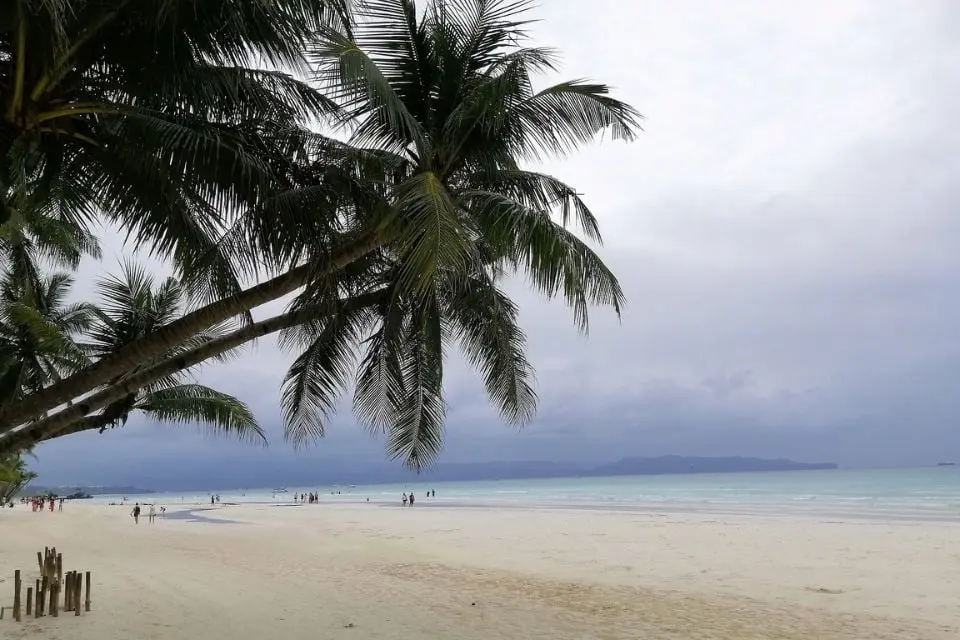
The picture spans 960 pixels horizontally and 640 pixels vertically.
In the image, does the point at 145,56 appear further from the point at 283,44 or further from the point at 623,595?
the point at 623,595

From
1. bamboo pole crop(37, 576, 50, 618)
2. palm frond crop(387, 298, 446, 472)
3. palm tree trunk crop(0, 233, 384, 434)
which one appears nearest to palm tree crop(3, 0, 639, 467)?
palm tree trunk crop(0, 233, 384, 434)

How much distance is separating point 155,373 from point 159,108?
228 centimetres

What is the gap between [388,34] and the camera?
605cm

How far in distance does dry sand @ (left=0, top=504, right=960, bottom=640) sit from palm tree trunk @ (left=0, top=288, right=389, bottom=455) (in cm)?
231

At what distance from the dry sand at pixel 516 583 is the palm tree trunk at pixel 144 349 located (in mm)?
3512

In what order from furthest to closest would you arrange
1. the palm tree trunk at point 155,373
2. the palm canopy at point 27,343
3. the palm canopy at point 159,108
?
the palm canopy at point 27,343 → the palm tree trunk at point 155,373 → the palm canopy at point 159,108

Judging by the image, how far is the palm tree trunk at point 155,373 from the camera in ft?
19.7

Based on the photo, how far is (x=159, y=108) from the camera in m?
4.92

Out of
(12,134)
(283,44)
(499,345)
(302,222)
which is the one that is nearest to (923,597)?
(499,345)

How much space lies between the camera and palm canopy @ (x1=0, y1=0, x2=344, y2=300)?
165 inches

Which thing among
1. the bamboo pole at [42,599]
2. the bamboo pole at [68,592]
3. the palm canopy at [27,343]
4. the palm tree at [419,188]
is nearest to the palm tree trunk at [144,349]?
the palm tree at [419,188]

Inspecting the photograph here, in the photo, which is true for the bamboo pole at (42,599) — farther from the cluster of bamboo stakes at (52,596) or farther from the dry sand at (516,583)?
the dry sand at (516,583)

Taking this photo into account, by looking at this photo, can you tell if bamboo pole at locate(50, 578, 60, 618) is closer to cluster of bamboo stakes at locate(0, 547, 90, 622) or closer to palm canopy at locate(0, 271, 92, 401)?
cluster of bamboo stakes at locate(0, 547, 90, 622)

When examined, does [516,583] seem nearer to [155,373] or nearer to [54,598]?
[54,598]
